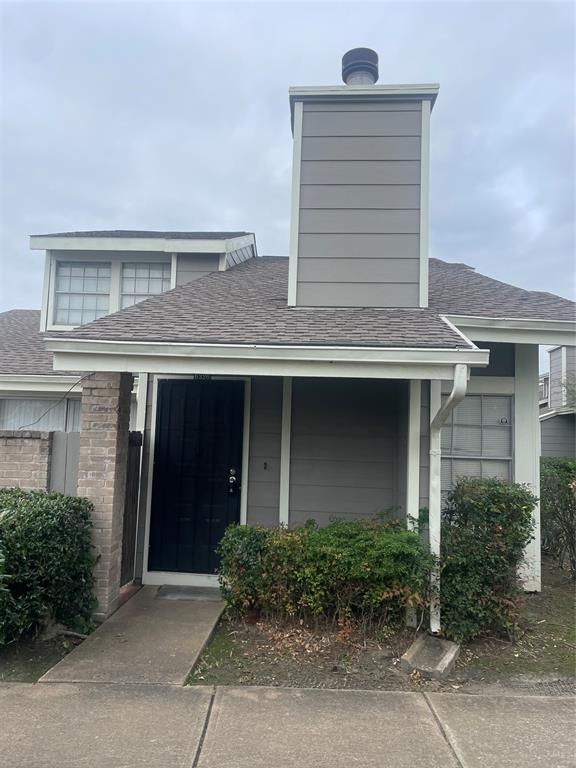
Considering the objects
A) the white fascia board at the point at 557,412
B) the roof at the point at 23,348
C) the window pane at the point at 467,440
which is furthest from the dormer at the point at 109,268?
the white fascia board at the point at 557,412

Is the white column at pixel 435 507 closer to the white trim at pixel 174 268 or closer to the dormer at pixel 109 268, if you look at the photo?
the dormer at pixel 109 268

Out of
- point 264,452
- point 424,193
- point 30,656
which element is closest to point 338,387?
point 264,452

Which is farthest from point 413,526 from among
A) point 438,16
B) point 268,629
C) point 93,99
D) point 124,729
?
point 93,99

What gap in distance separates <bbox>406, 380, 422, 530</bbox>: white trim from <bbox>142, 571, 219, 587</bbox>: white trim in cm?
233

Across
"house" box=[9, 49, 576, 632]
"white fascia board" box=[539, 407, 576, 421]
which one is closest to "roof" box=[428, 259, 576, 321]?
"house" box=[9, 49, 576, 632]

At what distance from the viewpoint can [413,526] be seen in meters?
4.27

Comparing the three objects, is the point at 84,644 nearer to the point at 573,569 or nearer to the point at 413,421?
the point at 413,421

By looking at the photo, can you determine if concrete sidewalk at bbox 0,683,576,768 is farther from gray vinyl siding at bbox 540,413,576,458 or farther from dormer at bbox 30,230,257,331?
gray vinyl siding at bbox 540,413,576,458

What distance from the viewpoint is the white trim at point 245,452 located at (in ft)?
17.4

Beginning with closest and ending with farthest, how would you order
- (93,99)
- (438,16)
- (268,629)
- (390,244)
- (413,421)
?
(268,629) < (413,421) < (390,244) < (438,16) < (93,99)

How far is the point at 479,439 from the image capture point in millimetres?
5473

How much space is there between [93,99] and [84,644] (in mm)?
11088

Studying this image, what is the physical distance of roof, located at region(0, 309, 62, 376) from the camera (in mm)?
7473

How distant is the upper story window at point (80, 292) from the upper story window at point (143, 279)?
30 centimetres
